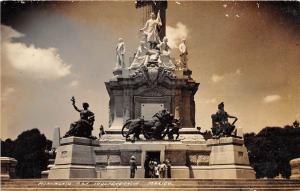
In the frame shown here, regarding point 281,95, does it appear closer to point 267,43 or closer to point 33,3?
point 267,43

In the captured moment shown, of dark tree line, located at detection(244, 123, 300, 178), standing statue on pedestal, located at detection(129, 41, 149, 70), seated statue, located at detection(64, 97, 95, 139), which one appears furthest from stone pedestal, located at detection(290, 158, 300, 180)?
dark tree line, located at detection(244, 123, 300, 178)

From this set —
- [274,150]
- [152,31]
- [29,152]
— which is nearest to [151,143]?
[152,31]

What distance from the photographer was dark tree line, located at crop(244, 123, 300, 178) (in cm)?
6038

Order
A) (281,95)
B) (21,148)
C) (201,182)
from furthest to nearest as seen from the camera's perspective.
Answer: (21,148)
(281,95)
(201,182)

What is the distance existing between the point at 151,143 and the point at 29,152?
33906mm

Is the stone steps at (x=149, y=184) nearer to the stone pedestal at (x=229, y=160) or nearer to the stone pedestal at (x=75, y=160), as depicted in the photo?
the stone pedestal at (x=75, y=160)

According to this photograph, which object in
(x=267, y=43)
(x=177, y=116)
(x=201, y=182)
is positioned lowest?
(x=201, y=182)

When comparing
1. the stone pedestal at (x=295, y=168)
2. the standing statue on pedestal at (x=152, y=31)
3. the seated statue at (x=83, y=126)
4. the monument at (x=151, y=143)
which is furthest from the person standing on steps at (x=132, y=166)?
the standing statue on pedestal at (x=152, y=31)

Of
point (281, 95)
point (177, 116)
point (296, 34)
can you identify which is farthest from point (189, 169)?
point (281, 95)

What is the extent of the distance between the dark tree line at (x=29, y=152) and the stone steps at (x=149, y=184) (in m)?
35.7

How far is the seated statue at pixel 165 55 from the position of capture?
124 ft

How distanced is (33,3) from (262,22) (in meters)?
20.8

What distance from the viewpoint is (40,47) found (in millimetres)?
42031

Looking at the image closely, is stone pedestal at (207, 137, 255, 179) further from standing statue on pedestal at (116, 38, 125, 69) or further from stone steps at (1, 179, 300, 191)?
standing statue on pedestal at (116, 38, 125, 69)
